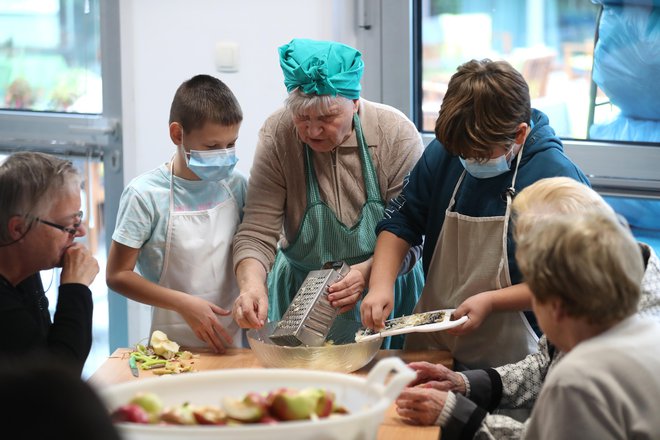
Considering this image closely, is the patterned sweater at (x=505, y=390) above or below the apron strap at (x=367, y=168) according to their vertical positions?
below

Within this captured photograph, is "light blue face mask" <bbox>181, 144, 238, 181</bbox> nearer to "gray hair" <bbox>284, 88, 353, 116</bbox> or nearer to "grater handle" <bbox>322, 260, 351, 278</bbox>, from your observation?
"gray hair" <bbox>284, 88, 353, 116</bbox>

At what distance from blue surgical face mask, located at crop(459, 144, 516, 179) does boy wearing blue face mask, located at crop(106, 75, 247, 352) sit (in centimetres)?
59

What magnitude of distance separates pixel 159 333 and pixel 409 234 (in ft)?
2.05

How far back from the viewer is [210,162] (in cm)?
219

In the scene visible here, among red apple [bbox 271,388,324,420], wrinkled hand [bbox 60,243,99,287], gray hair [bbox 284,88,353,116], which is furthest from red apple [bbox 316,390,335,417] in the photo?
gray hair [bbox 284,88,353,116]

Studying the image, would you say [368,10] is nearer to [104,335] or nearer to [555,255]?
[104,335]

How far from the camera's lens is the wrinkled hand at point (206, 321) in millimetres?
2068

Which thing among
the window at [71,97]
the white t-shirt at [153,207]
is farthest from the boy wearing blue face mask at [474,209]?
the window at [71,97]

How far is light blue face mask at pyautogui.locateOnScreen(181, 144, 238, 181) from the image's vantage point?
219cm

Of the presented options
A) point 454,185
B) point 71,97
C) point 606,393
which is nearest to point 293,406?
point 606,393

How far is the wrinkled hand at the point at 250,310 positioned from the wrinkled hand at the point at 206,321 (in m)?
0.07

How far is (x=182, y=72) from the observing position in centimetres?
328

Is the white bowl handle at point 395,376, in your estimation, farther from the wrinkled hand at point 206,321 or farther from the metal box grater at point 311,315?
the wrinkled hand at point 206,321

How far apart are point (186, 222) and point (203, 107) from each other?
28cm
